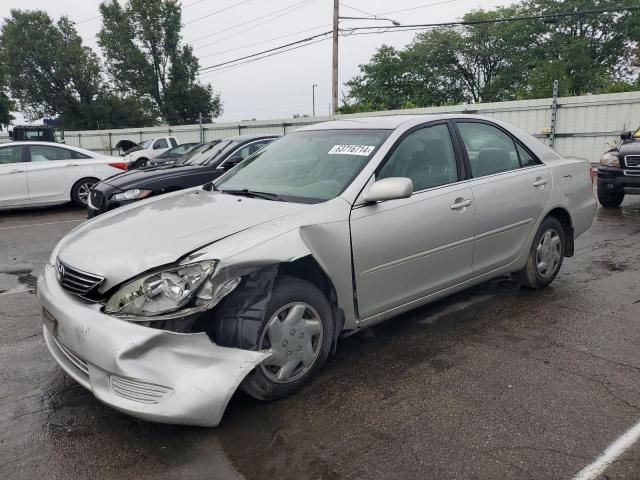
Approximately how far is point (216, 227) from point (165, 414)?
40.6 inches

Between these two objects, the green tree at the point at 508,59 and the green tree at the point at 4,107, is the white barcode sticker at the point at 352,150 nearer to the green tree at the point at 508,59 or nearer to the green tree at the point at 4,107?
the green tree at the point at 508,59

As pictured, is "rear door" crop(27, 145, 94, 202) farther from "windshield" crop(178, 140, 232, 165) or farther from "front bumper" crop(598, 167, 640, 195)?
"front bumper" crop(598, 167, 640, 195)

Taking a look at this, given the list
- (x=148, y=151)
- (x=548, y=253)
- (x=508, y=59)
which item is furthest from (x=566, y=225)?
(x=508, y=59)

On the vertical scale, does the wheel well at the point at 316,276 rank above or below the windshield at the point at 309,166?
below

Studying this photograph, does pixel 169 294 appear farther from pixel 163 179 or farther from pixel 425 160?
pixel 163 179

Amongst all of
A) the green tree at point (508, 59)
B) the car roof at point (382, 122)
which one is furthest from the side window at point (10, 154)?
the green tree at point (508, 59)

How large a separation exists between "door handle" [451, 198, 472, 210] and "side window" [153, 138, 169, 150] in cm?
2013

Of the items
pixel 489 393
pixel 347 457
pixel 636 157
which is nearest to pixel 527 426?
pixel 489 393

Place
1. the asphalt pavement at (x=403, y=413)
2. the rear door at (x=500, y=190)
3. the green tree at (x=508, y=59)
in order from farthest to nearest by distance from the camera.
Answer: the green tree at (x=508, y=59)
the rear door at (x=500, y=190)
the asphalt pavement at (x=403, y=413)

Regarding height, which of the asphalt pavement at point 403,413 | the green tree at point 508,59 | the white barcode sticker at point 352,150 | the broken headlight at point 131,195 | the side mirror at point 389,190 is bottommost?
the asphalt pavement at point 403,413

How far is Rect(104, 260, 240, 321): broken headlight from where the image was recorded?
265 cm

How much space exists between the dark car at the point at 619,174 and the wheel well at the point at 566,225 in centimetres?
475

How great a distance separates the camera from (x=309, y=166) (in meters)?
3.87

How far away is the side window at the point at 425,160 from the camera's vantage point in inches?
147
